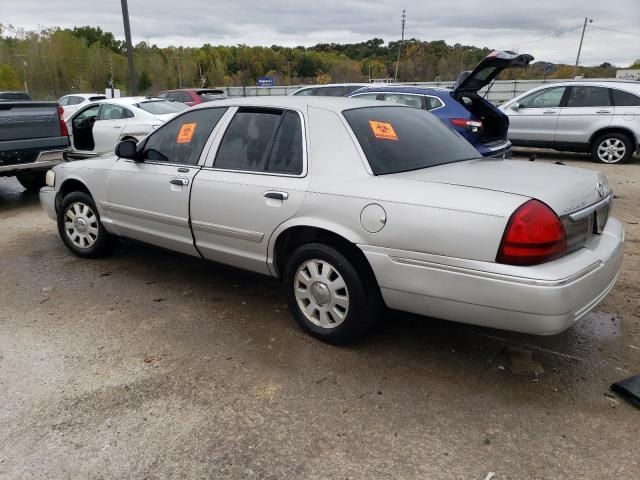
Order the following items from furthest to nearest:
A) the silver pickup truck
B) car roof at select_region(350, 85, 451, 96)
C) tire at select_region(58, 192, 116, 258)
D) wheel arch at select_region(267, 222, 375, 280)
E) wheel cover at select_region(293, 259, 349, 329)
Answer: car roof at select_region(350, 85, 451, 96) → the silver pickup truck → tire at select_region(58, 192, 116, 258) → wheel cover at select_region(293, 259, 349, 329) → wheel arch at select_region(267, 222, 375, 280)

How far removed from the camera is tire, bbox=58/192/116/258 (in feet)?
16.0

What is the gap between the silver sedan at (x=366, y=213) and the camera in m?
2.59

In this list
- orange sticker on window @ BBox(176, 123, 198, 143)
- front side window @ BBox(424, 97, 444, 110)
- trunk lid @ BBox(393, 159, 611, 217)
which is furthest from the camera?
front side window @ BBox(424, 97, 444, 110)

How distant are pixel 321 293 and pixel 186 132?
182cm

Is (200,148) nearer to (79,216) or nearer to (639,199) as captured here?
(79,216)

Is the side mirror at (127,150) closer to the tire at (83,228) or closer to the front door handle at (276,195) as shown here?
the tire at (83,228)

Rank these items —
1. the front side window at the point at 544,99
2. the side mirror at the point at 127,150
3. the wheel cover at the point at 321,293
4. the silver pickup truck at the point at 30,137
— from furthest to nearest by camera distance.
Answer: the front side window at the point at 544,99, the silver pickup truck at the point at 30,137, the side mirror at the point at 127,150, the wheel cover at the point at 321,293

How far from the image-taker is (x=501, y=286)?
2564 mm

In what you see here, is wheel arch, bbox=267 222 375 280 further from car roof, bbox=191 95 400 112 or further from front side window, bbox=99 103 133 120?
front side window, bbox=99 103 133 120

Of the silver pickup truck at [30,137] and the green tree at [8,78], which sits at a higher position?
the green tree at [8,78]

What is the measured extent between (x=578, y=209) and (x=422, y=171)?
90 centimetres

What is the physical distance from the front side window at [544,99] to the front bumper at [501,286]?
8.68 meters

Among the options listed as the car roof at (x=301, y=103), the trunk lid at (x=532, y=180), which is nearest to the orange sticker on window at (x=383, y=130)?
the car roof at (x=301, y=103)

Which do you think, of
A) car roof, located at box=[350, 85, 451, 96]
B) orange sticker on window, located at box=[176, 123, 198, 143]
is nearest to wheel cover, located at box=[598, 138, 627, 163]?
car roof, located at box=[350, 85, 451, 96]
